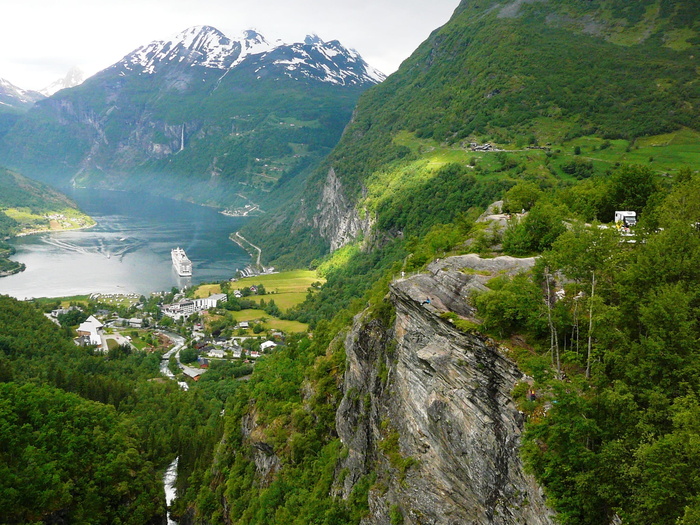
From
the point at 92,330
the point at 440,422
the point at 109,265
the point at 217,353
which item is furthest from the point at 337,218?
the point at 440,422

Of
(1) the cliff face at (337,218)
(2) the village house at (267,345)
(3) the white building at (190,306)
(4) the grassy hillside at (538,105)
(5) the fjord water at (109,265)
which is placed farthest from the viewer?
(5) the fjord water at (109,265)

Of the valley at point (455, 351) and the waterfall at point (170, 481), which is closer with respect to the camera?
the valley at point (455, 351)

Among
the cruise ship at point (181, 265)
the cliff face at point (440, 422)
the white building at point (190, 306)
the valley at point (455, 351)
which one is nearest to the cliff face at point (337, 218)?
the valley at point (455, 351)

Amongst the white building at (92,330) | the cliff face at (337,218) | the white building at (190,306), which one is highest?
the cliff face at (337,218)

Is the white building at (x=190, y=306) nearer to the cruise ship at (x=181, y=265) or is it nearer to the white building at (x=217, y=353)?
the white building at (x=217, y=353)

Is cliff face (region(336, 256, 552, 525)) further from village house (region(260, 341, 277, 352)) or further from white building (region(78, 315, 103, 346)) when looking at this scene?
white building (region(78, 315, 103, 346))

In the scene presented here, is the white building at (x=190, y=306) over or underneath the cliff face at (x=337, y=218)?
underneath

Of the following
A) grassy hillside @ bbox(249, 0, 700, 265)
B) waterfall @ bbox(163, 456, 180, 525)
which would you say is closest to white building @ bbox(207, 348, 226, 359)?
waterfall @ bbox(163, 456, 180, 525)

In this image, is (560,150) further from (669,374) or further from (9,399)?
(9,399)
